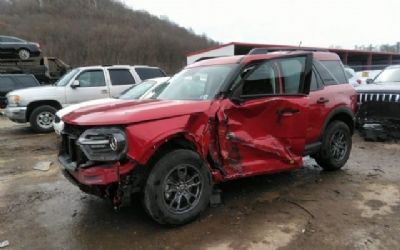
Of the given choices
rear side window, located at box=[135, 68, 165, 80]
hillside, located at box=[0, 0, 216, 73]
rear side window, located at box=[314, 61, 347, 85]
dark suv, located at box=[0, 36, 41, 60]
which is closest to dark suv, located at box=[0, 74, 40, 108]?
rear side window, located at box=[135, 68, 165, 80]

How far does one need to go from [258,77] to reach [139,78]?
24.6 ft

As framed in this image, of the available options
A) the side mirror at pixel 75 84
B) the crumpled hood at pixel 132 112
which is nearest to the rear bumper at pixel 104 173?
the crumpled hood at pixel 132 112

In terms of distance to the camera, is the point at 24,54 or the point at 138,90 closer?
the point at 138,90

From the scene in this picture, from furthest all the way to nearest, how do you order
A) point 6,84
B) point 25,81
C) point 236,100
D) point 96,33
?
point 96,33 → point 25,81 → point 6,84 → point 236,100

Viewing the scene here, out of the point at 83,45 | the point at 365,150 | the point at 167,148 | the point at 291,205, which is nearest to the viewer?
the point at 167,148

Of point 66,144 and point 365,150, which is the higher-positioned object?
point 66,144

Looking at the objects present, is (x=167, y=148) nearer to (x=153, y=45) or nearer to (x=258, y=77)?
(x=258, y=77)

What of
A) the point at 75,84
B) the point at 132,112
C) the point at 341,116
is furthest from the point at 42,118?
the point at 341,116

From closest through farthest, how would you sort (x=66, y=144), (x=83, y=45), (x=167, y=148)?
1. (x=167, y=148)
2. (x=66, y=144)
3. (x=83, y=45)

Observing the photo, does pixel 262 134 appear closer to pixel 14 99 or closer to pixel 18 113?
pixel 18 113

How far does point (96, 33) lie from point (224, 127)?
7810 cm

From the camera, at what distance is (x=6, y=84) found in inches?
→ 604

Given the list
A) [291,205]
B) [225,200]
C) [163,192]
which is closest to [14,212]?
[163,192]

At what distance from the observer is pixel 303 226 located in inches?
170
